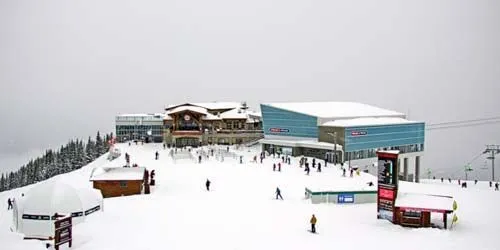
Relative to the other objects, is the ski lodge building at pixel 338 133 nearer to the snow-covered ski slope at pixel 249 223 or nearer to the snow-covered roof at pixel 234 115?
the snow-covered roof at pixel 234 115

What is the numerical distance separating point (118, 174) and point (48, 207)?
40.0 feet

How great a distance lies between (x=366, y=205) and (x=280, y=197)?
203 inches

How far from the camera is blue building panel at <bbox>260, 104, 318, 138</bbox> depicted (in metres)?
60.6

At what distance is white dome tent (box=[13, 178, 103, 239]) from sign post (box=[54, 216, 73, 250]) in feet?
7.69

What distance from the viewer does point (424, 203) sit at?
967 inches

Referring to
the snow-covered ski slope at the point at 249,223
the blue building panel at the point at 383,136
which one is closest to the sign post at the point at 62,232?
the snow-covered ski slope at the point at 249,223

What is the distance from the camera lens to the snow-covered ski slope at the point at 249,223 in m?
20.3

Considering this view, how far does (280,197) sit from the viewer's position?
3070 centimetres

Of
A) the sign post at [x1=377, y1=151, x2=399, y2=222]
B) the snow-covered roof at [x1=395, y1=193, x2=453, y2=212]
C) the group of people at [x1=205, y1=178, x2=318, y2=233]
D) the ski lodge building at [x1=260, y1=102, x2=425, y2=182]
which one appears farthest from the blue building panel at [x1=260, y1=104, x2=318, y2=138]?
the snow-covered roof at [x1=395, y1=193, x2=453, y2=212]

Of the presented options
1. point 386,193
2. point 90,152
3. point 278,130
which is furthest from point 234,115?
point 386,193

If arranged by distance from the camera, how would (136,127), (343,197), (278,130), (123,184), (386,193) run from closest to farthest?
(386,193) → (343,197) → (123,184) → (278,130) → (136,127)

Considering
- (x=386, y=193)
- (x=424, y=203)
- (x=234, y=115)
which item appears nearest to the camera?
(x=424, y=203)

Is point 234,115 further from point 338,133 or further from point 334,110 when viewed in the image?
point 338,133

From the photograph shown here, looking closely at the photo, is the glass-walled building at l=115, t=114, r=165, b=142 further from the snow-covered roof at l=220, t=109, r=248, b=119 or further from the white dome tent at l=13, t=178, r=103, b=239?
the white dome tent at l=13, t=178, r=103, b=239
